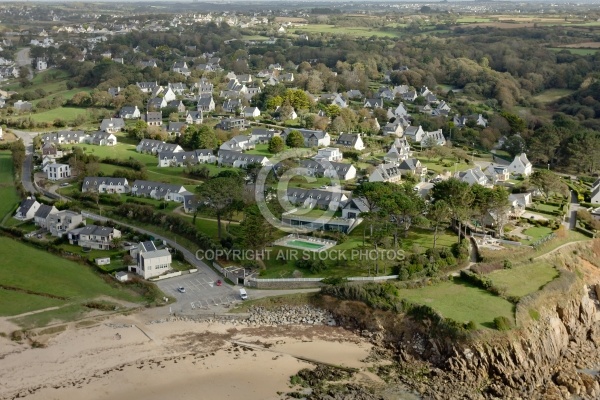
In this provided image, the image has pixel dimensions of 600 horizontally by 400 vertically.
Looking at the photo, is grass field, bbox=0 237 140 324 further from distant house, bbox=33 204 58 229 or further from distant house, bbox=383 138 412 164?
distant house, bbox=383 138 412 164

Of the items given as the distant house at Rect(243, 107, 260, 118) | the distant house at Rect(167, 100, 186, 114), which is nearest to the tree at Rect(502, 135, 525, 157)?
the distant house at Rect(243, 107, 260, 118)

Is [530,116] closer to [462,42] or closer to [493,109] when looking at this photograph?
[493,109]

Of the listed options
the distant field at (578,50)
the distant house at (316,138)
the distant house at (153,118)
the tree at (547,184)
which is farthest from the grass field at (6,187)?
the distant field at (578,50)

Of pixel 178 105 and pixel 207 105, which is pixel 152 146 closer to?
pixel 178 105

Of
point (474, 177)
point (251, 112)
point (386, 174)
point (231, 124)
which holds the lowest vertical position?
point (386, 174)

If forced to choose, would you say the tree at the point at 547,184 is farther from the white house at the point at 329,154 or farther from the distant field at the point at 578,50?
the distant field at the point at 578,50

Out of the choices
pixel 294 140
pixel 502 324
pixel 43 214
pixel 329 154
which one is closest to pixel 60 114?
pixel 294 140
